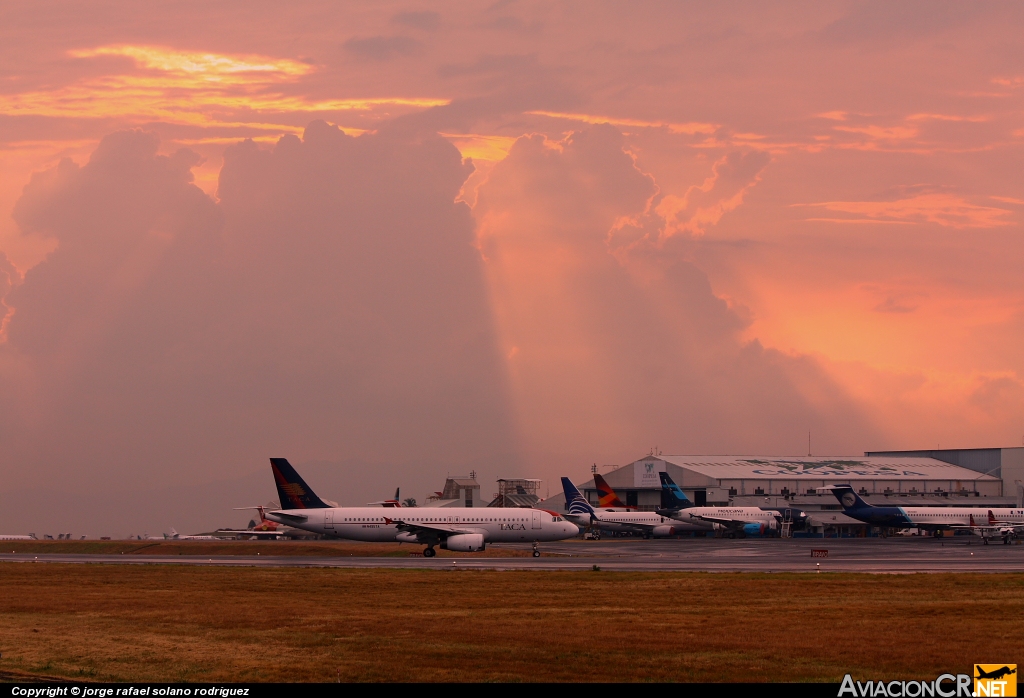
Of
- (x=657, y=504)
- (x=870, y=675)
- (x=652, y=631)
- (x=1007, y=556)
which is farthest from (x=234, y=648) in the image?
(x=657, y=504)

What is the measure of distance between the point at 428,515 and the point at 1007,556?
141 ft

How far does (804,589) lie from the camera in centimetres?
4681

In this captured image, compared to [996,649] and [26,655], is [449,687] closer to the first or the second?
[26,655]

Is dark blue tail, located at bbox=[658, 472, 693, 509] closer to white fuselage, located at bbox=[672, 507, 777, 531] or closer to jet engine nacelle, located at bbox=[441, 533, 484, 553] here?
white fuselage, located at bbox=[672, 507, 777, 531]

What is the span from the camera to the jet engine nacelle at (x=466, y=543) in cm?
7969

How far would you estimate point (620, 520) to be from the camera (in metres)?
136

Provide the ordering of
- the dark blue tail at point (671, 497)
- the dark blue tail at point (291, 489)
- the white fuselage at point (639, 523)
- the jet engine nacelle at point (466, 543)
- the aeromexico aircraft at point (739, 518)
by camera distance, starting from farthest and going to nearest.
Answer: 1. the dark blue tail at point (671, 497)
2. the white fuselage at point (639, 523)
3. the aeromexico aircraft at point (739, 518)
4. the dark blue tail at point (291, 489)
5. the jet engine nacelle at point (466, 543)

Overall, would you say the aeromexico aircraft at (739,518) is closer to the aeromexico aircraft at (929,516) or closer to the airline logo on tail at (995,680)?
the aeromexico aircraft at (929,516)

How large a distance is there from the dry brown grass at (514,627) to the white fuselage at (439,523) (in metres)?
29.2

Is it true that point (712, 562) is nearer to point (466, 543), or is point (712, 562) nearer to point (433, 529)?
point (466, 543)

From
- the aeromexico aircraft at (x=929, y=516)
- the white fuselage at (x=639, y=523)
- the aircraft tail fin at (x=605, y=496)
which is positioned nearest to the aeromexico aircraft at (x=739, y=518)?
the white fuselage at (x=639, y=523)

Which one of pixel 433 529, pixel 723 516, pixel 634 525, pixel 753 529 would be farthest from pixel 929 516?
pixel 433 529

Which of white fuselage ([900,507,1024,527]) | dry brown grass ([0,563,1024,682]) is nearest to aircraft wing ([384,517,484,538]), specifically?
dry brown grass ([0,563,1024,682])

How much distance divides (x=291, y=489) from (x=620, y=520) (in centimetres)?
5737
